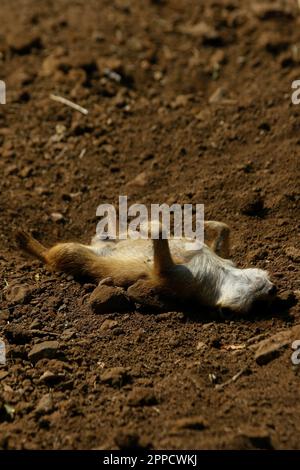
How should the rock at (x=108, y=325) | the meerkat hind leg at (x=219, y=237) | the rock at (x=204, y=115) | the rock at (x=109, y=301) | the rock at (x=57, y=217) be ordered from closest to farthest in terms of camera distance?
the rock at (x=108, y=325) < the rock at (x=109, y=301) < the meerkat hind leg at (x=219, y=237) < the rock at (x=57, y=217) < the rock at (x=204, y=115)

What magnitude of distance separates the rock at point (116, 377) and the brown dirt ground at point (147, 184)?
0.09ft

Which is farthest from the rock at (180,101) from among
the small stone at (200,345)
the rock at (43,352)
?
the rock at (43,352)

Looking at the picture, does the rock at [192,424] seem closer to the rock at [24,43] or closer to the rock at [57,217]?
the rock at [57,217]

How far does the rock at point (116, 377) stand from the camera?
14.2 feet

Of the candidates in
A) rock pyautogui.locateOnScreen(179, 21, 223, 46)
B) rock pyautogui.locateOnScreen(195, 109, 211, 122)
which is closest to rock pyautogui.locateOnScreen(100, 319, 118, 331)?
rock pyautogui.locateOnScreen(195, 109, 211, 122)

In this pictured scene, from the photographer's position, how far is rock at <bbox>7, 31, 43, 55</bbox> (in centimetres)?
816

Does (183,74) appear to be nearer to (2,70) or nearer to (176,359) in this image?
(2,70)

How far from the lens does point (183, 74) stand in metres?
7.92

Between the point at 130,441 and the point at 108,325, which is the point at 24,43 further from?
the point at 130,441

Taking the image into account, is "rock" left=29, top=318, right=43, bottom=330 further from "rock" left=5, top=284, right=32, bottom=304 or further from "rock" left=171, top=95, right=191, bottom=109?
"rock" left=171, top=95, right=191, bottom=109

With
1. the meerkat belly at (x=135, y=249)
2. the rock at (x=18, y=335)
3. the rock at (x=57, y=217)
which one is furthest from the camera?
the rock at (x=57, y=217)

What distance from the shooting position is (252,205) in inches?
228

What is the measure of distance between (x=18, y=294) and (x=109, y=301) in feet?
2.13

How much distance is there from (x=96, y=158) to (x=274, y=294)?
2.48 m
